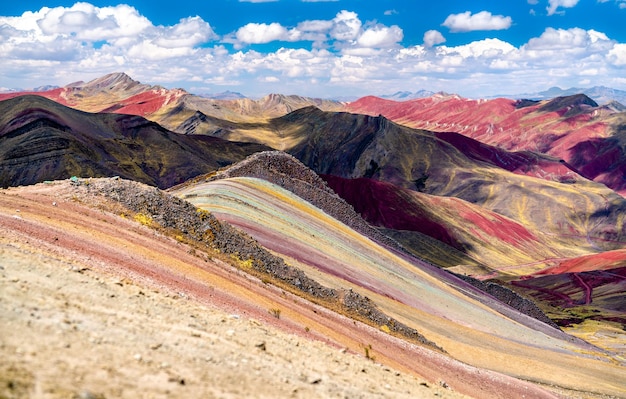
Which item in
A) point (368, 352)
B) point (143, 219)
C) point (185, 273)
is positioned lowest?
point (368, 352)

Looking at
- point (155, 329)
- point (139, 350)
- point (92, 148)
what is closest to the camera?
point (139, 350)

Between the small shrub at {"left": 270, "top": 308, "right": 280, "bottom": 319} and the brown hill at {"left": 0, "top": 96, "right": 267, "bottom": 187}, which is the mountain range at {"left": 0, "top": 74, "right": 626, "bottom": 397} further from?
the small shrub at {"left": 270, "top": 308, "right": 280, "bottom": 319}

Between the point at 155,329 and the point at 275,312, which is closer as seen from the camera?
the point at 155,329

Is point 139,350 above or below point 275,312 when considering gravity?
above

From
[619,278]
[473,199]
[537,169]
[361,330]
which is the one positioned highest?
[537,169]

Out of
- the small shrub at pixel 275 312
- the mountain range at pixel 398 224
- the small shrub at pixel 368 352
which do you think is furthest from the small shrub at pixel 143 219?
the small shrub at pixel 368 352

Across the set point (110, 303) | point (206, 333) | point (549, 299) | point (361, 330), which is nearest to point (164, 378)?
point (206, 333)

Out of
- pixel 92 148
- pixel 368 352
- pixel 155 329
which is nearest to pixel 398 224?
pixel 92 148

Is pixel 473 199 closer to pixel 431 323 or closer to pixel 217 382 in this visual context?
pixel 431 323

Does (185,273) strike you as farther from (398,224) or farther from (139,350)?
(398,224)
